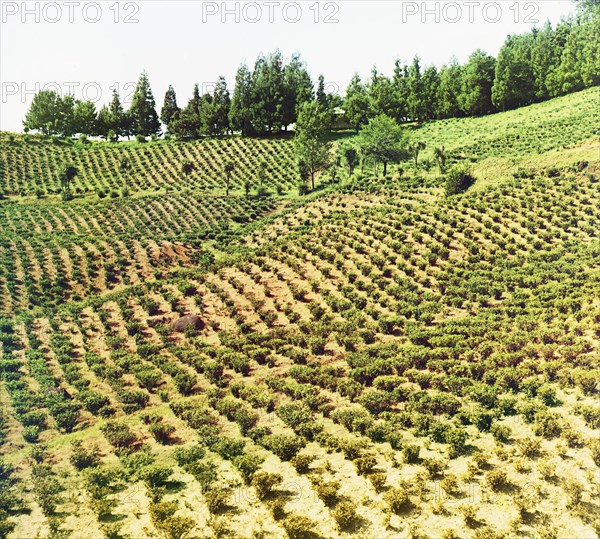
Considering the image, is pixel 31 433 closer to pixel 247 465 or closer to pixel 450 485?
pixel 247 465

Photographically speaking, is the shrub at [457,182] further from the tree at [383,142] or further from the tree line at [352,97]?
the tree line at [352,97]

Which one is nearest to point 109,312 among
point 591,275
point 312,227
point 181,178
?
point 312,227

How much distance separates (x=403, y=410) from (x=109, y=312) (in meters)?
26.1

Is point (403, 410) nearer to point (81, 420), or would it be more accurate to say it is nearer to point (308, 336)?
point (308, 336)

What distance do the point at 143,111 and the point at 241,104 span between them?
2509 centimetres

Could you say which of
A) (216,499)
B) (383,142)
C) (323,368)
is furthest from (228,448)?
(383,142)

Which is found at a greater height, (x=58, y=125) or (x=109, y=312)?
(x=58, y=125)

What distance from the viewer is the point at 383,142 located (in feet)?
214

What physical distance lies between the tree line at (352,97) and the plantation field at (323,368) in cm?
4117

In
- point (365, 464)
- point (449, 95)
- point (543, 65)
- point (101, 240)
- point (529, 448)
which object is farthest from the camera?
point (449, 95)

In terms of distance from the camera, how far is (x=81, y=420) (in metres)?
22.1

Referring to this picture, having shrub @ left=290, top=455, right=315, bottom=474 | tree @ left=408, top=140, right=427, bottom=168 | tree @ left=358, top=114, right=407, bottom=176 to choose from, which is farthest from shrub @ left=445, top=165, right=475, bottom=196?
shrub @ left=290, top=455, right=315, bottom=474

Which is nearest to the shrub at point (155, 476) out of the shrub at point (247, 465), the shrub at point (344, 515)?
the shrub at point (247, 465)

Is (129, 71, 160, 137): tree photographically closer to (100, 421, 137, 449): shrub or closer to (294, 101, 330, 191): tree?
(294, 101, 330, 191): tree
